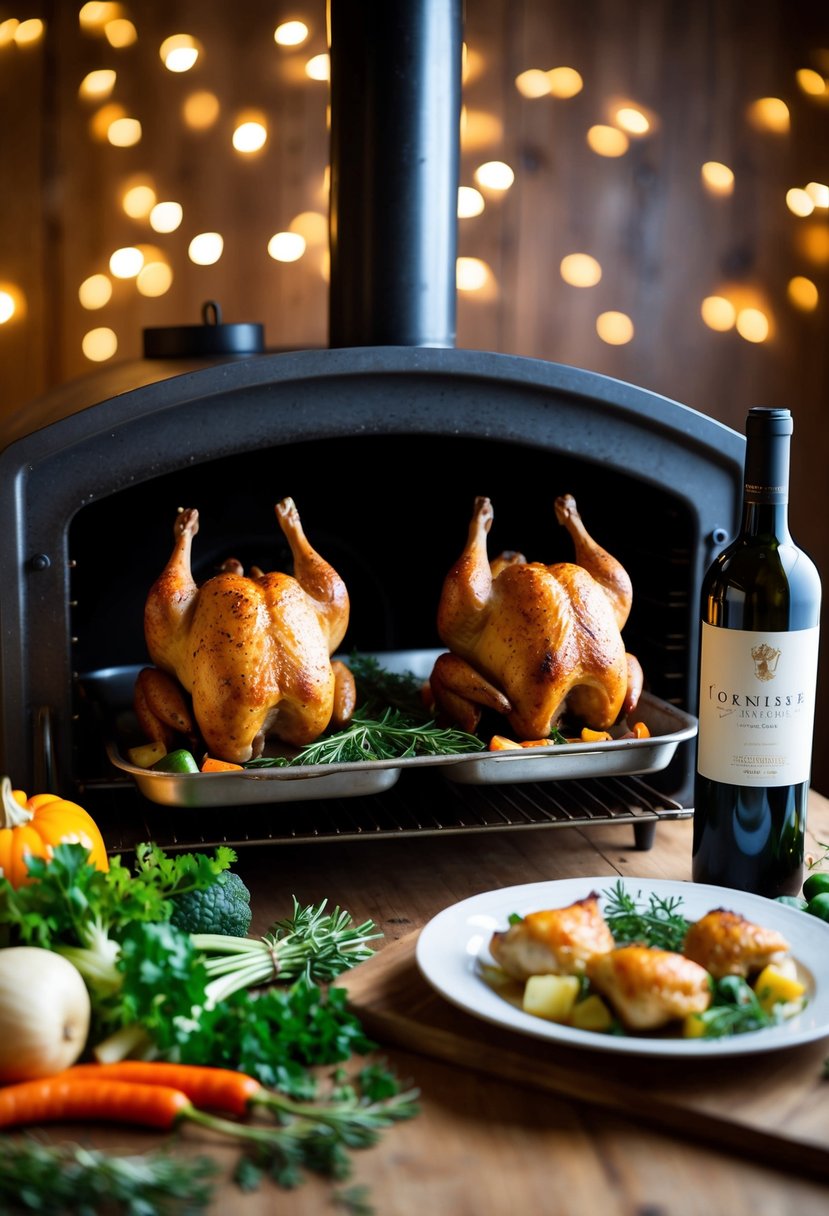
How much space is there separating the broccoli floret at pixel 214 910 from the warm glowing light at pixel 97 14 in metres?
1.57

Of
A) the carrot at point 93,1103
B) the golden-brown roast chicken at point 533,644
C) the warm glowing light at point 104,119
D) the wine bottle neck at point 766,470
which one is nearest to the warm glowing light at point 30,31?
the warm glowing light at point 104,119

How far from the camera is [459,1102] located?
1.10 meters

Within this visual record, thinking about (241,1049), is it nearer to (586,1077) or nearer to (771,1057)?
(586,1077)

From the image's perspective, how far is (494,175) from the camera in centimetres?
240

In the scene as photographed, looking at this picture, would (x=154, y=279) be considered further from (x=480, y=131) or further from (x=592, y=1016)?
(x=592, y=1016)

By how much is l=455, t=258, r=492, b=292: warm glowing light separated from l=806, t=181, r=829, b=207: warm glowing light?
646mm

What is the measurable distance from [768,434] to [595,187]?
126 centimetres

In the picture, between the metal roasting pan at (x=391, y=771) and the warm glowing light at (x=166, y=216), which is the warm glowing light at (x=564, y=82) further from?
the metal roasting pan at (x=391, y=771)

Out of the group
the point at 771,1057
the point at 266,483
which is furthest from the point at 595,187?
the point at 771,1057

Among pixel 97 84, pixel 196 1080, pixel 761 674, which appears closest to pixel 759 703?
pixel 761 674

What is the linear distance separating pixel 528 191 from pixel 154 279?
2.34ft

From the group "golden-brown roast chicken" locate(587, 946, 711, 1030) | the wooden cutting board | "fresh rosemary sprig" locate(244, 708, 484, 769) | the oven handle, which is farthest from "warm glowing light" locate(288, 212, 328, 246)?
"golden-brown roast chicken" locate(587, 946, 711, 1030)

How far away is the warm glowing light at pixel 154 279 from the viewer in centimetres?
230

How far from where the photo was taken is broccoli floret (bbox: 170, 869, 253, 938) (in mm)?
1314
